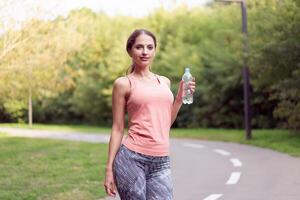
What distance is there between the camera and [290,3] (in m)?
16.6

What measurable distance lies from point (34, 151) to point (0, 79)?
2.47 m

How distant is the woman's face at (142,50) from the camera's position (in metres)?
3.37

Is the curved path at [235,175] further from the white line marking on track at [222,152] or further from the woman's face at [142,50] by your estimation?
the woman's face at [142,50]

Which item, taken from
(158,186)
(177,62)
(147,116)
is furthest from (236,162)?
(177,62)

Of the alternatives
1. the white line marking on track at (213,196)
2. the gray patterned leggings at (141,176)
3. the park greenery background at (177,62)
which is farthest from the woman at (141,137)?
the park greenery background at (177,62)

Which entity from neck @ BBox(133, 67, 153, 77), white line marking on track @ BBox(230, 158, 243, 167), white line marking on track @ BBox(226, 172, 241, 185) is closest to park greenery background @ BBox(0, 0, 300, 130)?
white line marking on track @ BBox(230, 158, 243, 167)

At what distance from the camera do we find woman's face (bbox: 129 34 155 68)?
11.1ft

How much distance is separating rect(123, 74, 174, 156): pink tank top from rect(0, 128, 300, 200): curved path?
4.82m

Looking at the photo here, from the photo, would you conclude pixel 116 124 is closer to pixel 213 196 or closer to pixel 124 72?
pixel 124 72

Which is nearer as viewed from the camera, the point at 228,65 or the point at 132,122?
the point at 132,122

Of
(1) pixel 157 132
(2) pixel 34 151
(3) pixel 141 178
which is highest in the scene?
(1) pixel 157 132

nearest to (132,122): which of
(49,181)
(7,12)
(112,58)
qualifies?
(49,181)

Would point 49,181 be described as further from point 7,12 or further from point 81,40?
point 81,40

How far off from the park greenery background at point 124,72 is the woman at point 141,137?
4850 millimetres
